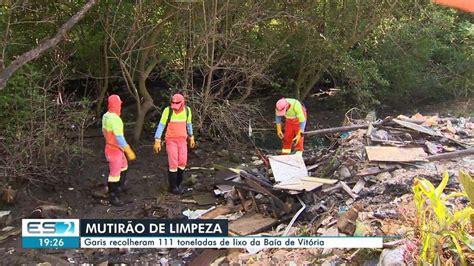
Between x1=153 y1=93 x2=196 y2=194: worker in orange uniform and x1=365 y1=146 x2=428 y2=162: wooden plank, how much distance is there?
2768mm

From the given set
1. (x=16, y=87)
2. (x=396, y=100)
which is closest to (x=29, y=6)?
(x=16, y=87)

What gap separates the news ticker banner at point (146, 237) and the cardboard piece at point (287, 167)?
1.51 metres

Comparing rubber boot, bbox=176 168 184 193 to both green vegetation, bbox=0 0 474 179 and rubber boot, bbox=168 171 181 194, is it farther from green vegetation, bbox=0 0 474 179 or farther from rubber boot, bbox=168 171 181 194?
green vegetation, bbox=0 0 474 179

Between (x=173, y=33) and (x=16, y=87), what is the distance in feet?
9.43

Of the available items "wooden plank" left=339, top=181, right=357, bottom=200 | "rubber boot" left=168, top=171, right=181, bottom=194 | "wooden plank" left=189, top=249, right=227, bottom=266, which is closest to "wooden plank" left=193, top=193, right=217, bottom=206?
"rubber boot" left=168, top=171, right=181, bottom=194

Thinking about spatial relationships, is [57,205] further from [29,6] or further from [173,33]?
[173,33]

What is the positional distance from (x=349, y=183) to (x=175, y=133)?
272 cm

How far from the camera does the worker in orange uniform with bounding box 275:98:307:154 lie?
813cm

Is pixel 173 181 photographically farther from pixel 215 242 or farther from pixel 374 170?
pixel 374 170

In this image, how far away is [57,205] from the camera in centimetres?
708

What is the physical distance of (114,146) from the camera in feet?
23.0

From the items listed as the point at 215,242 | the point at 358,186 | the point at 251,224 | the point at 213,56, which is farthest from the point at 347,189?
the point at 213,56

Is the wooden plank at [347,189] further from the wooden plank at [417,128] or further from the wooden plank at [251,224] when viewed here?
the wooden plank at [417,128]

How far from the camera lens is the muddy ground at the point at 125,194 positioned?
228 inches
